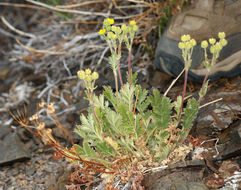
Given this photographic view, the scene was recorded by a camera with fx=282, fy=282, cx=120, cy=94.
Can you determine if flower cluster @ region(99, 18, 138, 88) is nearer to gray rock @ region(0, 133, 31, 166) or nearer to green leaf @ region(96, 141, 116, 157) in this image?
green leaf @ region(96, 141, 116, 157)

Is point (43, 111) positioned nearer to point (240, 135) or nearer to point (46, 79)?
point (46, 79)

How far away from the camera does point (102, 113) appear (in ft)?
6.35

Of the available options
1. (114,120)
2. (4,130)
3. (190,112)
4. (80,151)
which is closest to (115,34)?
(114,120)

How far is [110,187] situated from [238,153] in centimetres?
88

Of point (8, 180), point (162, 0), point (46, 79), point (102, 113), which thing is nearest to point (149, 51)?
point (162, 0)

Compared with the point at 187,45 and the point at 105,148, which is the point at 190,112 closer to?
the point at 187,45

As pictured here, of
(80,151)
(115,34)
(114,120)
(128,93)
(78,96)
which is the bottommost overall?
(78,96)

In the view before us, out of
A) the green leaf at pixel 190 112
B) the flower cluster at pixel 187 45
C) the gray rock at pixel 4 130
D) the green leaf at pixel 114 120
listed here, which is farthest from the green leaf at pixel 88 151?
the gray rock at pixel 4 130

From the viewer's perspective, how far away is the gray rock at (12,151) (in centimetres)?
279

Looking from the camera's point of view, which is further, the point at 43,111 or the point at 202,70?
the point at 43,111

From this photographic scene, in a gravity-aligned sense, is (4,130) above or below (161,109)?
below

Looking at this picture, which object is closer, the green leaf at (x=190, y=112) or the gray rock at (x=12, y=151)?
the green leaf at (x=190, y=112)

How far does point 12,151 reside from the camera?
285 centimetres

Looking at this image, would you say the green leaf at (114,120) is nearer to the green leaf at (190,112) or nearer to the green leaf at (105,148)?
the green leaf at (105,148)
